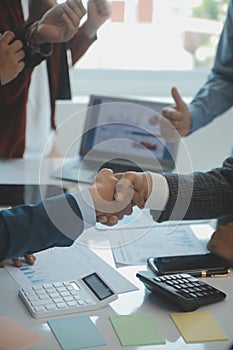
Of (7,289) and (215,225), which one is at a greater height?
(7,289)

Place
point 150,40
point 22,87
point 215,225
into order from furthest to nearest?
point 150,40
point 22,87
point 215,225

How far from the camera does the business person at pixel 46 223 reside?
1019mm

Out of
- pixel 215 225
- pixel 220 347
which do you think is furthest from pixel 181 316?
pixel 215 225

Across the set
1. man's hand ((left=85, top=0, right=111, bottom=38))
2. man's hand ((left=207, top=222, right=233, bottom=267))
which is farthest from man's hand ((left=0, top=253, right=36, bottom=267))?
man's hand ((left=85, top=0, right=111, bottom=38))

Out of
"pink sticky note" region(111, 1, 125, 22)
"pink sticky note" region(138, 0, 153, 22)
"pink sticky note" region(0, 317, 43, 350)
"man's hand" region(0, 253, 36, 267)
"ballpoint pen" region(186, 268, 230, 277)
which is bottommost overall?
"ballpoint pen" region(186, 268, 230, 277)

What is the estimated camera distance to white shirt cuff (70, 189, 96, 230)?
1082 millimetres

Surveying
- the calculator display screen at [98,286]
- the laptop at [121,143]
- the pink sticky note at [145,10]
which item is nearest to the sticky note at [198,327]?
the calculator display screen at [98,286]

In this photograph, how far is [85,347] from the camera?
0.90 m

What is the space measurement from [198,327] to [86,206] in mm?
298

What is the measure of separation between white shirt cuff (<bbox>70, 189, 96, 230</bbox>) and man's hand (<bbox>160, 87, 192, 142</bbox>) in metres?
0.64

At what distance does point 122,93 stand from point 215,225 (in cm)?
134

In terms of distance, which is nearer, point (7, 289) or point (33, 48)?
point (7, 289)

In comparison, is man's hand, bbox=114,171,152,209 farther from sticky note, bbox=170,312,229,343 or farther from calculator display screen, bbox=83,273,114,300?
sticky note, bbox=170,312,229,343

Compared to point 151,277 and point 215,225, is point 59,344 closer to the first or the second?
point 151,277
